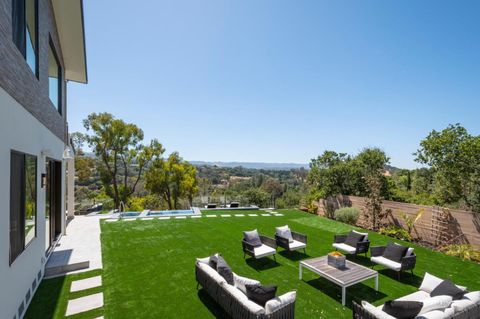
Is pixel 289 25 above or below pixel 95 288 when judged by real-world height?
above

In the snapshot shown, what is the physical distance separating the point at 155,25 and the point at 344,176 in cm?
1408

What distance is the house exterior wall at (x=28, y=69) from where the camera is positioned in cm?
338

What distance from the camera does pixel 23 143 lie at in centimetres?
425

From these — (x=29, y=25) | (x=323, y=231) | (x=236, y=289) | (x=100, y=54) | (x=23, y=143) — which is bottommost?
(x=323, y=231)

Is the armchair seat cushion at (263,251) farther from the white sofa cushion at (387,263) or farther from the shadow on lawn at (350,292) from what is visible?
the white sofa cushion at (387,263)

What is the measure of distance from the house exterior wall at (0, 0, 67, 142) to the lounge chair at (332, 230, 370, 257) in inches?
344

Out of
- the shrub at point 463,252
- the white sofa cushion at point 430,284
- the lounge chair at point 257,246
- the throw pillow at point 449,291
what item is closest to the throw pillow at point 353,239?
the lounge chair at point 257,246

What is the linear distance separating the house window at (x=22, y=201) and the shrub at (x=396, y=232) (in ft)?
42.0

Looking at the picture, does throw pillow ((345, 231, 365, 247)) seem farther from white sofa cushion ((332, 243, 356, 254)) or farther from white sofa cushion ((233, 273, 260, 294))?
white sofa cushion ((233, 273, 260, 294))

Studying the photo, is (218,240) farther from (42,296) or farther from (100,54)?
(100,54)

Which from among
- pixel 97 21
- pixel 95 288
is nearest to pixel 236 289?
pixel 95 288

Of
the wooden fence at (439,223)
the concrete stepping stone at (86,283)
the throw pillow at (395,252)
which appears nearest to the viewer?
the concrete stepping stone at (86,283)

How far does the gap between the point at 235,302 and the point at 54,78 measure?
9.34 metres

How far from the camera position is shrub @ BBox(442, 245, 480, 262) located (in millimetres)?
7922
